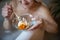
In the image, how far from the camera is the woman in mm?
1124

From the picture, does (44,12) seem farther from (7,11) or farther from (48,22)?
(7,11)

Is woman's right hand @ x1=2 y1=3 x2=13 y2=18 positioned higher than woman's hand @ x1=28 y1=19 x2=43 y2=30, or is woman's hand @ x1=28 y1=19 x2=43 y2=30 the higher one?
woman's right hand @ x1=2 y1=3 x2=13 y2=18

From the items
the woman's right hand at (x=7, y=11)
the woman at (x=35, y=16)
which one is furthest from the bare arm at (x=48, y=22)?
the woman's right hand at (x=7, y=11)

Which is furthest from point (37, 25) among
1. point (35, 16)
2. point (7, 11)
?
point (7, 11)

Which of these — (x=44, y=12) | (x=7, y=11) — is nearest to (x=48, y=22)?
(x=44, y=12)

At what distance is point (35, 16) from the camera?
3.72 ft

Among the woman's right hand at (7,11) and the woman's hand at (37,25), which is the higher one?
the woman's right hand at (7,11)

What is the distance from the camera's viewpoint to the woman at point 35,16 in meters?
1.12

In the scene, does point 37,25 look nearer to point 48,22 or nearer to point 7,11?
point 48,22

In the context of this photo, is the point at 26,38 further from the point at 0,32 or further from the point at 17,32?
the point at 0,32

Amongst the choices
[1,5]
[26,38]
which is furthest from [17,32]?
[1,5]

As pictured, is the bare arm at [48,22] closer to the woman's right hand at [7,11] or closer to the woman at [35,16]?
the woman at [35,16]

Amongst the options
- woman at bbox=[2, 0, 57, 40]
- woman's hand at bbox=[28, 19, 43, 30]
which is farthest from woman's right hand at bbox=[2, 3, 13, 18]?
woman's hand at bbox=[28, 19, 43, 30]

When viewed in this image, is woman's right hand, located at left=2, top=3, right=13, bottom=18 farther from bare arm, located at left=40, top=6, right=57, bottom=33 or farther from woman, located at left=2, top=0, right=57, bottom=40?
bare arm, located at left=40, top=6, right=57, bottom=33
